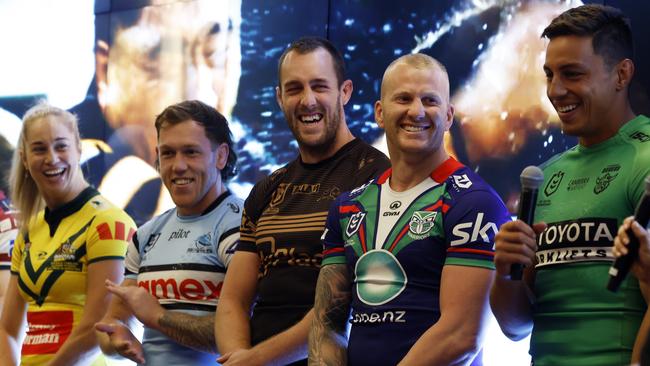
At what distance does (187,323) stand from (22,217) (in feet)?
4.20

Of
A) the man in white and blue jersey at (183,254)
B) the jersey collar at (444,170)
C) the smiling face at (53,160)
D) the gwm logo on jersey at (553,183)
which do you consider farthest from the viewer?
the smiling face at (53,160)

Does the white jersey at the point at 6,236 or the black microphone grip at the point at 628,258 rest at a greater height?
the white jersey at the point at 6,236

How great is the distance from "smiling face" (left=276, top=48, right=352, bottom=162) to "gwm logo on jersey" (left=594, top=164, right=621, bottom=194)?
910 mm

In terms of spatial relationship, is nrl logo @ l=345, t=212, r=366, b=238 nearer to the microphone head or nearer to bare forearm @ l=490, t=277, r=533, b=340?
bare forearm @ l=490, t=277, r=533, b=340

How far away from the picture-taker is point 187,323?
3.03 metres

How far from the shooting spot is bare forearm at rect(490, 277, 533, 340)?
2301 mm

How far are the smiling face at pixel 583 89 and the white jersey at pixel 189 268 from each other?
121 centimetres

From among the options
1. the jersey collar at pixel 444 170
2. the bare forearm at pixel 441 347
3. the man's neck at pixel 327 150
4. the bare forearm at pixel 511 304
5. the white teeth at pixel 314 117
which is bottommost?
the bare forearm at pixel 441 347

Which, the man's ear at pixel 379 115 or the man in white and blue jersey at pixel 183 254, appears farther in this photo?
the man in white and blue jersey at pixel 183 254

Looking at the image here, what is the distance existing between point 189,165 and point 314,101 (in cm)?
54

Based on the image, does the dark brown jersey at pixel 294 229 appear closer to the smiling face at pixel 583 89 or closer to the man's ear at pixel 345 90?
the man's ear at pixel 345 90

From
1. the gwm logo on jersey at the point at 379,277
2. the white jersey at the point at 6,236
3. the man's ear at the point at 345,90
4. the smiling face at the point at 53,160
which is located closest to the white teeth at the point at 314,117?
the man's ear at the point at 345,90

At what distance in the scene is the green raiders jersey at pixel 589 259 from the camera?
7.11ft

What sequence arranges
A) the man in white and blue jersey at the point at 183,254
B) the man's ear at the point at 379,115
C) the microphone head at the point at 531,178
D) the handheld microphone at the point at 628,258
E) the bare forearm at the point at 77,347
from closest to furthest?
the handheld microphone at the point at 628,258
the microphone head at the point at 531,178
the man's ear at the point at 379,115
the man in white and blue jersey at the point at 183,254
the bare forearm at the point at 77,347
